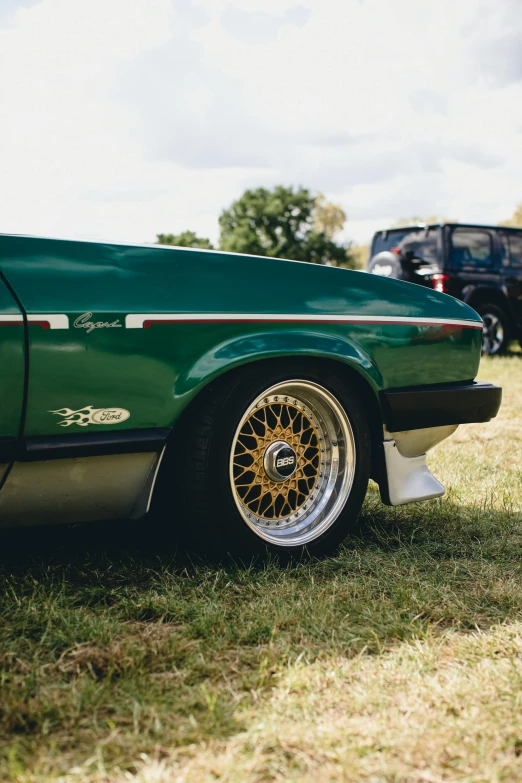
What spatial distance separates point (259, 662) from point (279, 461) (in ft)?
2.85

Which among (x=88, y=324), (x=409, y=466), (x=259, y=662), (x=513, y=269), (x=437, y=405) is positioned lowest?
(x=259, y=662)

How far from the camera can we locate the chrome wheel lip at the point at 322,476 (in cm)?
281

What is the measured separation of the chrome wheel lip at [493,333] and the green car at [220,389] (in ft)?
27.2

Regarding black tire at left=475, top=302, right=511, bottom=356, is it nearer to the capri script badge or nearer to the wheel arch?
the wheel arch

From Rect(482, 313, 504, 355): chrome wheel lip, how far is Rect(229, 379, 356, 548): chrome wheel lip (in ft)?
28.9

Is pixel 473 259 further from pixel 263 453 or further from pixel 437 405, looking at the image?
pixel 263 453

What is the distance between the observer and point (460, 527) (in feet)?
11.0

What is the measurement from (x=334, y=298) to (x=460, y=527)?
1239 millimetres

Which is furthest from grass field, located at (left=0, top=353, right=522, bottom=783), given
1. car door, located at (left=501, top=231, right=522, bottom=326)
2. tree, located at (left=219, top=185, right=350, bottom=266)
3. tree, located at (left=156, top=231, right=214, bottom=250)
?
tree, located at (left=219, top=185, right=350, bottom=266)

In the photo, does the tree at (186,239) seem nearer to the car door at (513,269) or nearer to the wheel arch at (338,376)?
the car door at (513,269)

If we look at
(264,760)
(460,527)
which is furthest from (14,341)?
(460,527)

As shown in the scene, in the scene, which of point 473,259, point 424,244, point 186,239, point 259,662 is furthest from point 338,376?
point 186,239

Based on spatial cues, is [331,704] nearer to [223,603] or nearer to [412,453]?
[223,603]

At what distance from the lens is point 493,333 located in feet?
36.9
